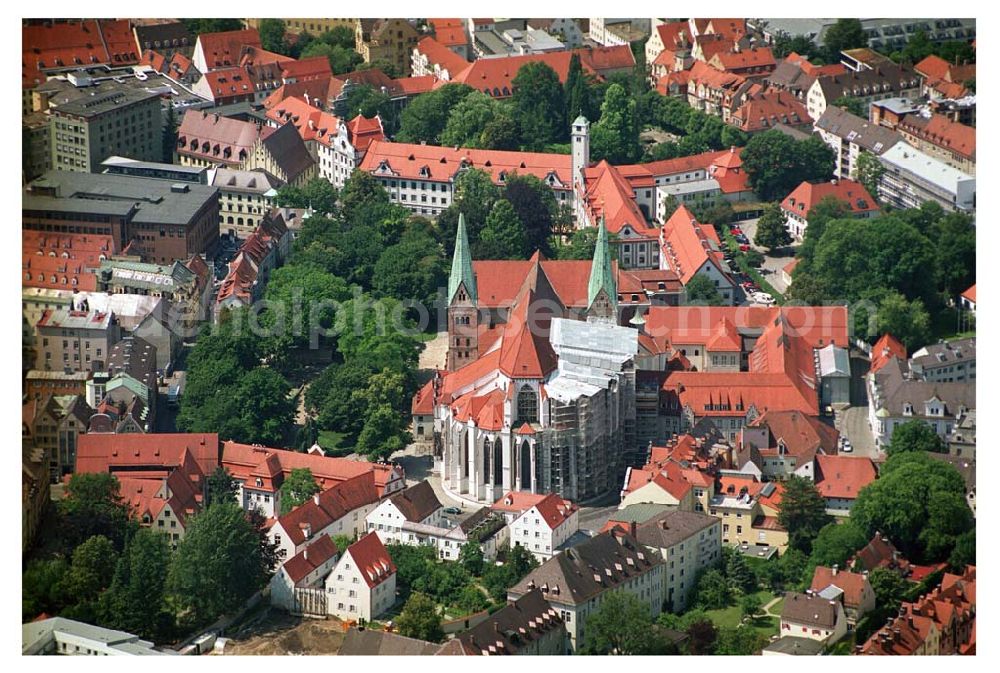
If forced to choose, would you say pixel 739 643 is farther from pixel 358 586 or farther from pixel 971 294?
pixel 971 294

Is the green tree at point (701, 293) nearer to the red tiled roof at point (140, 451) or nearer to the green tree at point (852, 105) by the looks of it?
the green tree at point (852, 105)

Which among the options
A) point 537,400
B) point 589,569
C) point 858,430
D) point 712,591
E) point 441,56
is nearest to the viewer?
point 589,569

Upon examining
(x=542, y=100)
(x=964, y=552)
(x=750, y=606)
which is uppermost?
(x=542, y=100)

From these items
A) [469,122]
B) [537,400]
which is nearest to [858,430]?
[537,400]

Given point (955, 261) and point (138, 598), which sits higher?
point (955, 261)

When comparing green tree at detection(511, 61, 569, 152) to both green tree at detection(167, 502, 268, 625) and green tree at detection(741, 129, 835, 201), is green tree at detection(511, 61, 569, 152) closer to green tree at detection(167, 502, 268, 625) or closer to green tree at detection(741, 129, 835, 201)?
green tree at detection(741, 129, 835, 201)

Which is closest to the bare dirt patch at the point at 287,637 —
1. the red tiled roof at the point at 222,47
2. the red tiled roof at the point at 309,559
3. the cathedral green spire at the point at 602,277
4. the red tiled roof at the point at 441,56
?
the red tiled roof at the point at 309,559

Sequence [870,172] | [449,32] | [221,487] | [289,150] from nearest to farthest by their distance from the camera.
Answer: [221,487] → [870,172] → [289,150] → [449,32]
